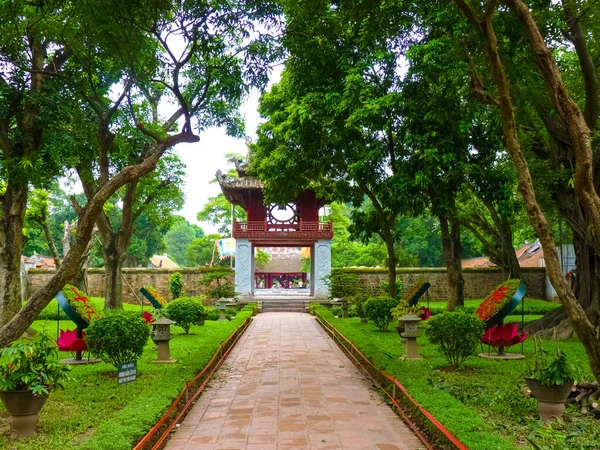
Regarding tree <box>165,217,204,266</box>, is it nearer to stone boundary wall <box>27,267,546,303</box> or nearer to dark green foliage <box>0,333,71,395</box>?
stone boundary wall <box>27,267,546,303</box>

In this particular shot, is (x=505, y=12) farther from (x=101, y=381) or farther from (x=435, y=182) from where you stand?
(x=101, y=381)

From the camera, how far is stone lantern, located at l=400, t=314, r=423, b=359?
843 cm

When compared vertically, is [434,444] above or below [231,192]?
below

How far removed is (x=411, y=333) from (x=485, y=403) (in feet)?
9.49

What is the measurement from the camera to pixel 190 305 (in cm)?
1276

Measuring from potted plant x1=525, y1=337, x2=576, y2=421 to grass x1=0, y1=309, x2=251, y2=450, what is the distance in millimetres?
3523

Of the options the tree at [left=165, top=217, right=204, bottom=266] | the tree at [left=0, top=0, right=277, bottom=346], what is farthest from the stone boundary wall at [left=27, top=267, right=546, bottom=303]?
the tree at [left=165, top=217, right=204, bottom=266]

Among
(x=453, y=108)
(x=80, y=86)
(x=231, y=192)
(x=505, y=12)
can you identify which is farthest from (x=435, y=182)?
(x=231, y=192)

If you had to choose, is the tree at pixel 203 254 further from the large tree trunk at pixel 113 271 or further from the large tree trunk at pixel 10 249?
the large tree trunk at pixel 10 249

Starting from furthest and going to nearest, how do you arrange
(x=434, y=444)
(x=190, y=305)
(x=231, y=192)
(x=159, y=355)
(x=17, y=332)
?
(x=231, y=192) < (x=190, y=305) < (x=159, y=355) < (x=17, y=332) < (x=434, y=444)

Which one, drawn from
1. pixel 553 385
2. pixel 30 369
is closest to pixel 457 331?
pixel 553 385

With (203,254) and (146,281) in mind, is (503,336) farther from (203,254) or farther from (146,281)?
(203,254)

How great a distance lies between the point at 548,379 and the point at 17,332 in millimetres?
5313

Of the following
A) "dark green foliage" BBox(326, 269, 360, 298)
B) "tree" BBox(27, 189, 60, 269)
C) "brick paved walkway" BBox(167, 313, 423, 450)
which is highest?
"tree" BBox(27, 189, 60, 269)
